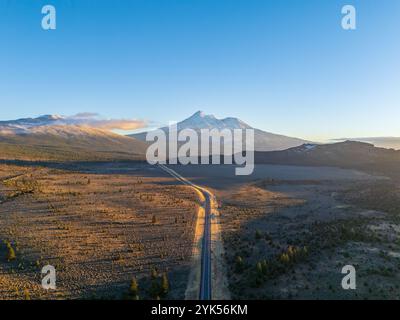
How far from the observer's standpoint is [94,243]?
92.8ft

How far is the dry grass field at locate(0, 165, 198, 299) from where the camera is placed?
2027 cm

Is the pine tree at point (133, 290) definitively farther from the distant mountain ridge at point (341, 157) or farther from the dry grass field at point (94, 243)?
the distant mountain ridge at point (341, 157)

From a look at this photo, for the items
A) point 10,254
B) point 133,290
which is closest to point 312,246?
point 133,290

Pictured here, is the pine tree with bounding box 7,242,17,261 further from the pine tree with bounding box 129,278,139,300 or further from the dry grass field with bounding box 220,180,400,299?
the dry grass field with bounding box 220,180,400,299

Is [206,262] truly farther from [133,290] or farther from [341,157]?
[341,157]

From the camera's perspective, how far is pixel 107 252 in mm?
26125

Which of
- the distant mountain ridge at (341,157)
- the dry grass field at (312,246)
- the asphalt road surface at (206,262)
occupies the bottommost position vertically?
the asphalt road surface at (206,262)

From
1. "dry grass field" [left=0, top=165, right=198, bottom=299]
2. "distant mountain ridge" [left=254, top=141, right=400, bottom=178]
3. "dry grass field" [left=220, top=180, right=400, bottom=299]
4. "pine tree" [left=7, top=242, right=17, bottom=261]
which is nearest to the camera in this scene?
"dry grass field" [left=220, top=180, right=400, bottom=299]

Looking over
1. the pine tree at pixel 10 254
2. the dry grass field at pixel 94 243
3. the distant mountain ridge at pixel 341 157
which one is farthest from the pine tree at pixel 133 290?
the distant mountain ridge at pixel 341 157

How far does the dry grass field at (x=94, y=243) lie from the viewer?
66.5 feet

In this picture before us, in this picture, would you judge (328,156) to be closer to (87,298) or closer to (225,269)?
(225,269)

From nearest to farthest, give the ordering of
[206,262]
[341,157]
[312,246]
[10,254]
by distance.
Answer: [206,262]
[10,254]
[312,246]
[341,157]

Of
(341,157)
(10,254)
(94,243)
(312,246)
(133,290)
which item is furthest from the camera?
(341,157)

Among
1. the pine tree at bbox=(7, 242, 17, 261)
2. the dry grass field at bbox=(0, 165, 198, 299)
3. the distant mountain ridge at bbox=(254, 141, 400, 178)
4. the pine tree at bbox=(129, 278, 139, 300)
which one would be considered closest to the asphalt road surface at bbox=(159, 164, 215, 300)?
the dry grass field at bbox=(0, 165, 198, 299)
